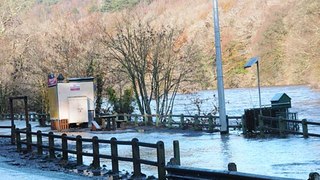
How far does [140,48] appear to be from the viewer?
4500 centimetres

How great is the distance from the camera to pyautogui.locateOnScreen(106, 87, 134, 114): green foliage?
48.4 m

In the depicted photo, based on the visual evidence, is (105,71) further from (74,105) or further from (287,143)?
(287,143)

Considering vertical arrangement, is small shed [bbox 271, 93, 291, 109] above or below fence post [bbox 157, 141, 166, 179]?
above

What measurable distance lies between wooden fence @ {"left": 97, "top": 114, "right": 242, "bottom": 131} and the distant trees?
221 cm

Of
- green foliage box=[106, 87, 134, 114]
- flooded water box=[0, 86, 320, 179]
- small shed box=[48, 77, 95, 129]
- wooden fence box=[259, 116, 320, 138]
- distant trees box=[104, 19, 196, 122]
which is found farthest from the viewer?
green foliage box=[106, 87, 134, 114]

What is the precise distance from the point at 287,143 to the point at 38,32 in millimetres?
44242

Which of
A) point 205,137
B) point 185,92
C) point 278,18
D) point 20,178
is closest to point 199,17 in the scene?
point 278,18

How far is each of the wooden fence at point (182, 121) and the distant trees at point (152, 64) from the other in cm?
221

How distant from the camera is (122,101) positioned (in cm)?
4878

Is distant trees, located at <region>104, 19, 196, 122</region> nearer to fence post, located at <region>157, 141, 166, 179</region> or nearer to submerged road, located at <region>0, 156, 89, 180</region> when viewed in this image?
submerged road, located at <region>0, 156, 89, 180</region>

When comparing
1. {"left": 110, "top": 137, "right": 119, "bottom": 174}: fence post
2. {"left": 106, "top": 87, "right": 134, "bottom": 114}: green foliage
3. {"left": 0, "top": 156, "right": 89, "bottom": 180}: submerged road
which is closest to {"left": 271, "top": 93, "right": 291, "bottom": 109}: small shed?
{"left": 0, "top": 156, "right": 89, "bottom": 180}: submerged road

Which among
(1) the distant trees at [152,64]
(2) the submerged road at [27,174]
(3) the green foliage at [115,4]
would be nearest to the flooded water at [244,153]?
(2) the submerged road at [27,174]

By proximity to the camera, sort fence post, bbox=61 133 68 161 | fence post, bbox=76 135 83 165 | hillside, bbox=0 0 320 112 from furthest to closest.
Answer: hillside, bbox=0 0 320 112, fence post, bbox=61 133 68 161, fence post, bbox=76 135 83 165

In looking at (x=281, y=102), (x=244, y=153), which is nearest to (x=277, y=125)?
(x=281, y=102)
